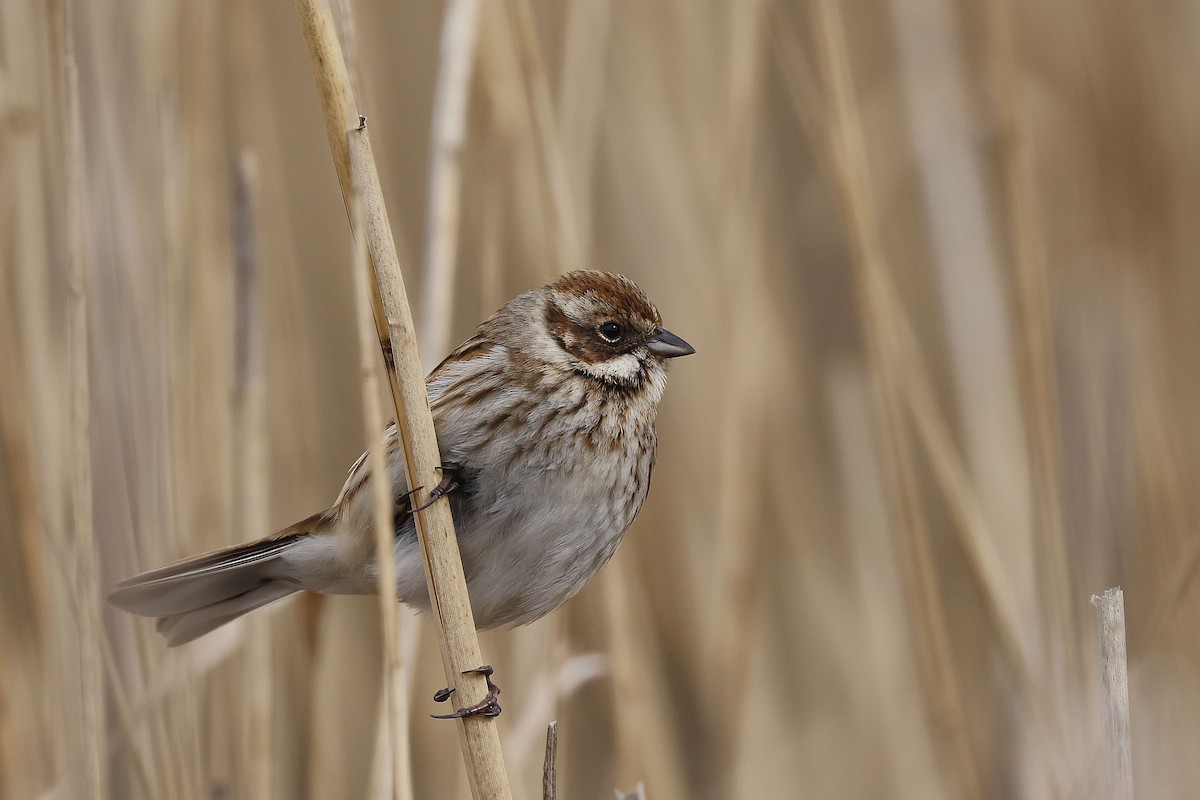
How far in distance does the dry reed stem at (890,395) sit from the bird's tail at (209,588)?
101 centimetres

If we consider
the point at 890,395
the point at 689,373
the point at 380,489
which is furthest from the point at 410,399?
the point at 689,373

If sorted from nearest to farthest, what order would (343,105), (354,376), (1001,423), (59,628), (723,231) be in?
(343,105) → (59,628) → (723,231) → (1001,423) → (354,376)

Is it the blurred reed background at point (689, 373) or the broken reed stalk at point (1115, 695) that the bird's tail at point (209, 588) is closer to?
the blurred reed background at point (689, 373)

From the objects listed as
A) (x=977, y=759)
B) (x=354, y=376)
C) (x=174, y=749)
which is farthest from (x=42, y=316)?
(x=977, y=759)

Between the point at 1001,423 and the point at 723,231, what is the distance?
78cm

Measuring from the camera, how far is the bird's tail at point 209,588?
1.84 m

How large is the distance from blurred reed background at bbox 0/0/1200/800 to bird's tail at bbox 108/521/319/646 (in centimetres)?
5

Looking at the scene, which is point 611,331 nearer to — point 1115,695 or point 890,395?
point 890,395

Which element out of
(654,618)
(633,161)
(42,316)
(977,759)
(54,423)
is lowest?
(977,759)

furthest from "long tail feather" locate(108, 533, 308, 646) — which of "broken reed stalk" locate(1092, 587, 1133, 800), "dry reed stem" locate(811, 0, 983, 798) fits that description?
"broken reed stalk" locate(1092, 587, 1133, 800)

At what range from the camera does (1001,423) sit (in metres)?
2.69

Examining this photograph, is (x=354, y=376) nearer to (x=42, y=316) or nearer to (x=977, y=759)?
(x=42, y=316)

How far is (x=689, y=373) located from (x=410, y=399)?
54.3 inches

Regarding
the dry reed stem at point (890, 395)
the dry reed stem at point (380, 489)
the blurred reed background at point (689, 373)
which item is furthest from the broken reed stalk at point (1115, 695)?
the dry reed stem at point (380, 489)
